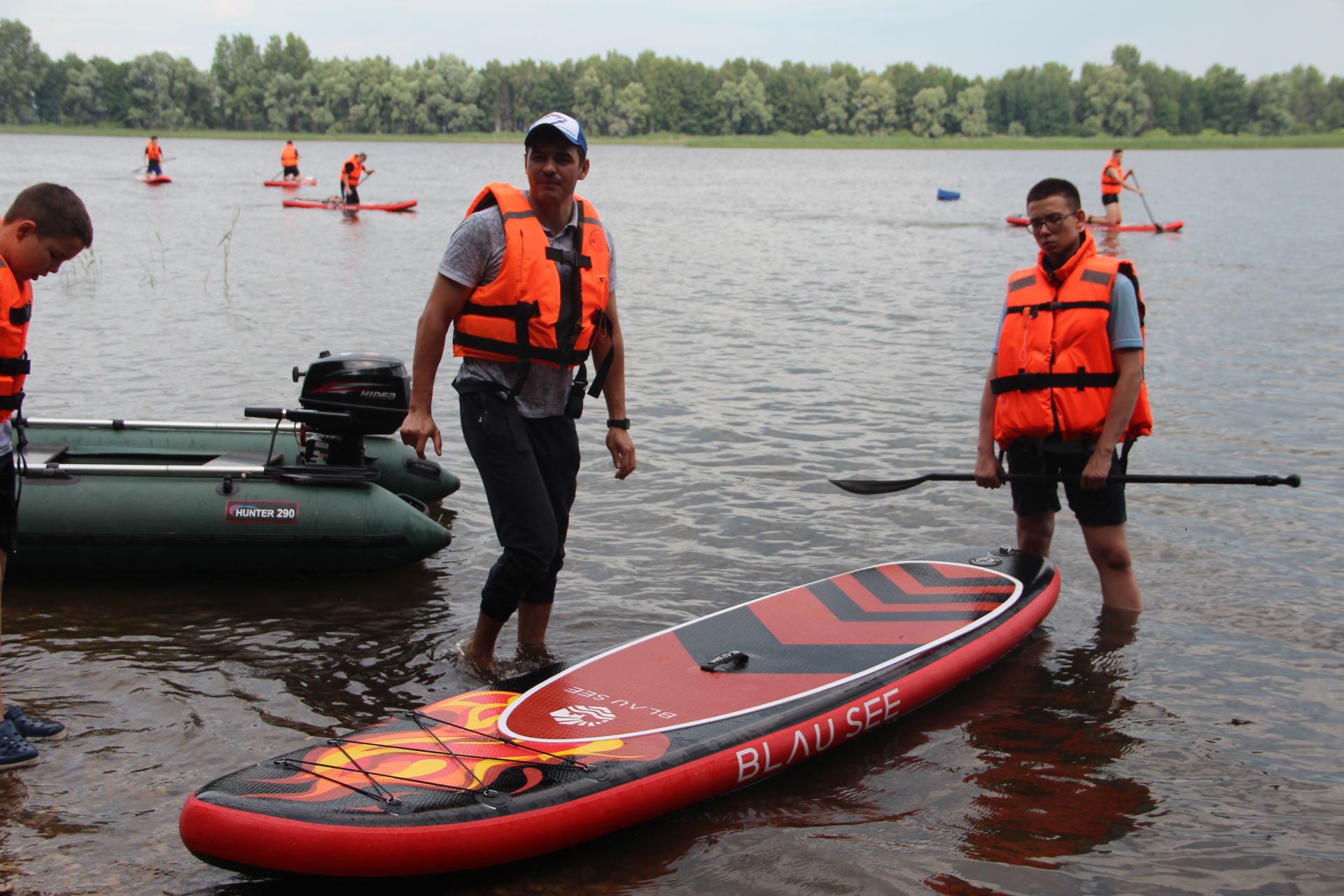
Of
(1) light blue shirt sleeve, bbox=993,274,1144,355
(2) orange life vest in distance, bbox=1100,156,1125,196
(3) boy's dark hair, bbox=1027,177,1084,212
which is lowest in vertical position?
(1) light blue shirt sleeve, bbox=993,274,1144,355

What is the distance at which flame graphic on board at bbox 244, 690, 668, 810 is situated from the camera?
309cm

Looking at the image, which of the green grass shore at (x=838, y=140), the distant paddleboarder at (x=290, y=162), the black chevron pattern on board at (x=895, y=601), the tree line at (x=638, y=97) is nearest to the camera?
the black chevron pattern on board at (x=895, y=601)

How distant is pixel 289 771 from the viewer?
3125 millimetres

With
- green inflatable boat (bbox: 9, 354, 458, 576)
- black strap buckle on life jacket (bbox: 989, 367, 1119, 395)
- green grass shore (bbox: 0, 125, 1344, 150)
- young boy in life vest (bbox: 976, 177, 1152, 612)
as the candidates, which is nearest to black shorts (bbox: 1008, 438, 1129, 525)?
young boy in life vest (bbox: 976, 177, 1152, 612)

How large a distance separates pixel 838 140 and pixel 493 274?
10571cm

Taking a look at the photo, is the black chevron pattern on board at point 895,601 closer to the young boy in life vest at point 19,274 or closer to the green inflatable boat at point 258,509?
the green inflatable boat at point 258,509

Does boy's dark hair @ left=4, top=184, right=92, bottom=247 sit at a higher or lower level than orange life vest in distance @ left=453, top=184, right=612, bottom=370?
higher

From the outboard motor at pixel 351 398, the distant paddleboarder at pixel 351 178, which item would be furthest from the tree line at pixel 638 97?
the outboard motor at pixel 351 398

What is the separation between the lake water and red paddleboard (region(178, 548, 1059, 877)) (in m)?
0.17

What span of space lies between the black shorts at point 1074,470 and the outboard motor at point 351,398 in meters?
3.01

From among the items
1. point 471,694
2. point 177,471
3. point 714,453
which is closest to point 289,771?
point 471,694

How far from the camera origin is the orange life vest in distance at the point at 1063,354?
4.29 metres

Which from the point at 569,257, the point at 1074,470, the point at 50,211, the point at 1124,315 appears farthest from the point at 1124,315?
the point at 50,211

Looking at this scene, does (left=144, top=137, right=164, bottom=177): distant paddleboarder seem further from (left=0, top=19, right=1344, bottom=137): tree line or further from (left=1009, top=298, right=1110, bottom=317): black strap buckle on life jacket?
(left=0, top=19, right=1344, bottom=137): tree line
